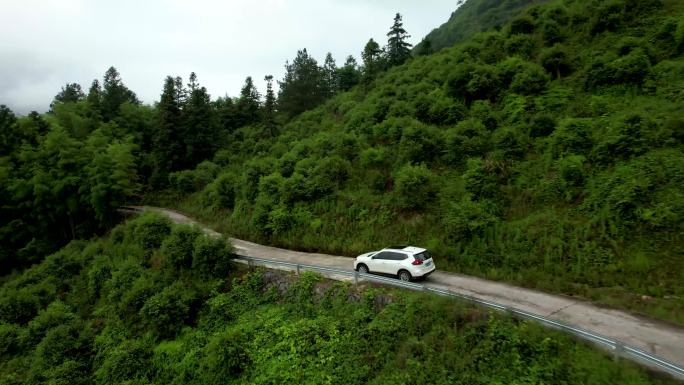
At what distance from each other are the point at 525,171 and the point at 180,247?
20.6 metres

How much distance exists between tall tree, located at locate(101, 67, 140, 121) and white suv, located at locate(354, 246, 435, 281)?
171 ft

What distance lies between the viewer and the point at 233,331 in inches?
609

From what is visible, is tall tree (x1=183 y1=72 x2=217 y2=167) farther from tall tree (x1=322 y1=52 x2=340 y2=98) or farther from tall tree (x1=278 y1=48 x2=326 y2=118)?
tall tree (x1=322 y1=52 x2=340 y2=98)

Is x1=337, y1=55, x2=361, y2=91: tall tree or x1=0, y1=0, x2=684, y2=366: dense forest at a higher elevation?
x1=337, y1=55, x2=361, y2=91: tall tree

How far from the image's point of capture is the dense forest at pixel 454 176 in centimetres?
1482

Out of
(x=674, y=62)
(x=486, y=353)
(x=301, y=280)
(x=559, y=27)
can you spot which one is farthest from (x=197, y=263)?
(x=559, y=27)

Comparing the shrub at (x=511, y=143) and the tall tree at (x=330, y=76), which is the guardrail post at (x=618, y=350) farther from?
the tall tree at (x=330, y=76)

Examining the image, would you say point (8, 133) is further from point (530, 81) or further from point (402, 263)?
point (530, 81)

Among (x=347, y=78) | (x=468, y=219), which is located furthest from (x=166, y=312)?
(x=347, y=78)

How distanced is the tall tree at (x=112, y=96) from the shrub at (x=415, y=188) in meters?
50.2

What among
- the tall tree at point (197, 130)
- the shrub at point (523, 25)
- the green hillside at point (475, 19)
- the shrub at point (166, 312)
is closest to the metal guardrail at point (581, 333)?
the shrub at point (166, 312)

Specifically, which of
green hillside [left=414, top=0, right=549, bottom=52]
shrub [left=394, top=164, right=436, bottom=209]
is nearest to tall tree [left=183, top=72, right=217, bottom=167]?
shrub [left=394, top=164, right=436, bottom=209]

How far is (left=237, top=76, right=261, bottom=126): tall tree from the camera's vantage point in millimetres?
56562

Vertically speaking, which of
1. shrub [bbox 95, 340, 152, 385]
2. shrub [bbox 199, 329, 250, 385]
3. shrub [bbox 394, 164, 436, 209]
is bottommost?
shrub [bbox 95, 340, 152, 385]
